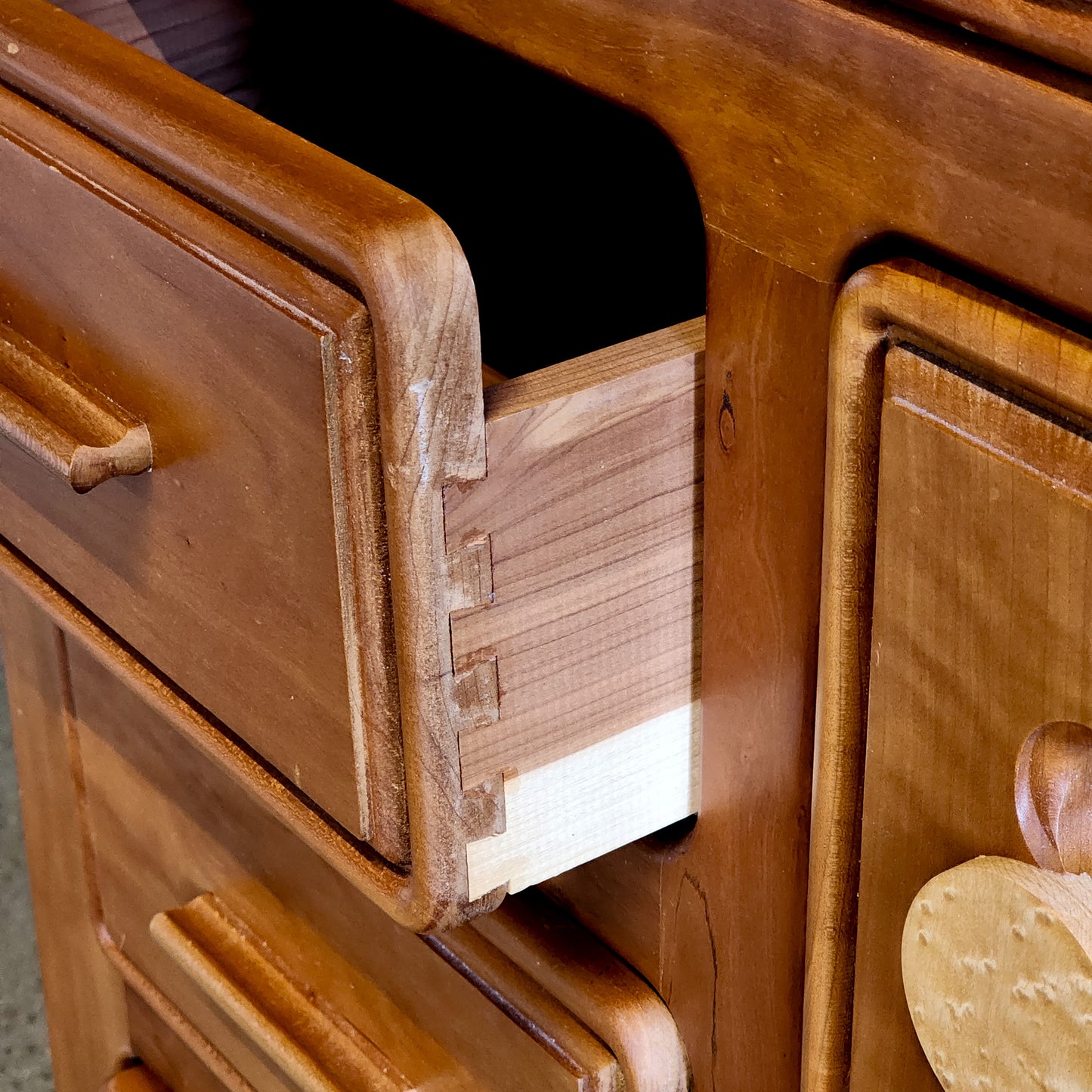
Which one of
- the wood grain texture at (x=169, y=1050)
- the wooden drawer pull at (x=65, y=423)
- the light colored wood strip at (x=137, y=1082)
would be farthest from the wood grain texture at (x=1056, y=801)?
the light colored wood strip at (x=137, y=1082)

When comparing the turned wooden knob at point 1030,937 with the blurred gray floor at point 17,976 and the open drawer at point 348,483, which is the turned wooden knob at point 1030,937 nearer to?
the open drawer at point 348,483

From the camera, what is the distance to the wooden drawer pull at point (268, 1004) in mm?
585

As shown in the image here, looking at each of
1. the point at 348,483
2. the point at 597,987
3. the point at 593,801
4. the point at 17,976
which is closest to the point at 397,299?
the point at 348,483

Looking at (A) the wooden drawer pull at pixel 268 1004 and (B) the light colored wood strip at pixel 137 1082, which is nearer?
(A) the wooden drawer pull at pixel 268 1004

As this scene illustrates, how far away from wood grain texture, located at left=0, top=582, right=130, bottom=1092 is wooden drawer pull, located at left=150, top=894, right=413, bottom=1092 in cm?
12

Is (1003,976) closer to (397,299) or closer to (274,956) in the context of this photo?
(397,299)

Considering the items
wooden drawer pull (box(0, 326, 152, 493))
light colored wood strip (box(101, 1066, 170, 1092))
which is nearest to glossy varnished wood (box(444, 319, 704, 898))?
wooden drawer pull (box(0, 326, 152, 493))

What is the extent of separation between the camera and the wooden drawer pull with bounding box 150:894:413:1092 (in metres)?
0.59

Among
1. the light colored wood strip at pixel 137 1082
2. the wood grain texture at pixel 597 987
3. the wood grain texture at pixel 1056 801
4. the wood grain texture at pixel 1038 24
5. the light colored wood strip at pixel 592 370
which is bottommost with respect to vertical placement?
the light colored wood strip at pixel 137 1082

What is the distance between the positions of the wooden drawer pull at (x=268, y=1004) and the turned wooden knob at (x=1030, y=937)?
0.88 ft

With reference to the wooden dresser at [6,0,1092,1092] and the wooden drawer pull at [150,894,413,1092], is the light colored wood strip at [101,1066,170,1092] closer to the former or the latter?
the wooden drawer pull at [150,894,413,1092]

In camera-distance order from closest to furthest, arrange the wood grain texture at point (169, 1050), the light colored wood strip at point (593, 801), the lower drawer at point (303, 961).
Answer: the light colored wood strip at point (593, 801) → the lower drawer at point (303, 961) → the wood grain texture at point (169, 1050)

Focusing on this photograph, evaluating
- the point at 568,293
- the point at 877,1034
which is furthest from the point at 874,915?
the point at 568,293

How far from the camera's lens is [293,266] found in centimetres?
36
